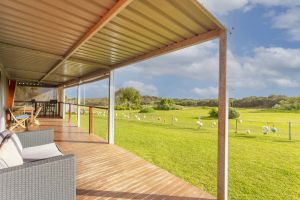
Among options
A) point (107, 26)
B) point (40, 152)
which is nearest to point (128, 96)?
point (107, 26)

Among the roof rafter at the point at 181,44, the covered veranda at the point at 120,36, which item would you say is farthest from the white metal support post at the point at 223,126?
the roof rafter at the point at 181,44

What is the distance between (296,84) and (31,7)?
613 inches

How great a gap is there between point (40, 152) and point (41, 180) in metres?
1.01

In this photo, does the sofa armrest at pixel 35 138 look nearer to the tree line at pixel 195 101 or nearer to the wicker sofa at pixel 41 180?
the wicker sofa at pixel 41 180

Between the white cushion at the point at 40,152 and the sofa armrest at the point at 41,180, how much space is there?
75 centimetres

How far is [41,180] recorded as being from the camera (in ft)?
5.64

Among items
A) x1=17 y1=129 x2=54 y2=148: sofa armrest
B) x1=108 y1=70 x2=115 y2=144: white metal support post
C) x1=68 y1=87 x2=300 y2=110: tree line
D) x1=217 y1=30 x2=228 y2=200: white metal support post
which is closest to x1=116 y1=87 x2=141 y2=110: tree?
x1=68 y1=87 x2=300 y2=110: tree line

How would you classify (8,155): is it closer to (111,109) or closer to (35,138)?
(35,138)

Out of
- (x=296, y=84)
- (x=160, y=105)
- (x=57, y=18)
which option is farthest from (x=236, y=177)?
(x=160, y=105)

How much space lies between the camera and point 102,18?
2.51 m

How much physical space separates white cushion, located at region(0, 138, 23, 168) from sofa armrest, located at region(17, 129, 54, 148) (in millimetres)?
967

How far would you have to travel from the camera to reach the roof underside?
2.21 m

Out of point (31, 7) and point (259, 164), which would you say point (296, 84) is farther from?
point (31, 7)

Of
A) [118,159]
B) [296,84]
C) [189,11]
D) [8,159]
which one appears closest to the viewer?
[8,159]
